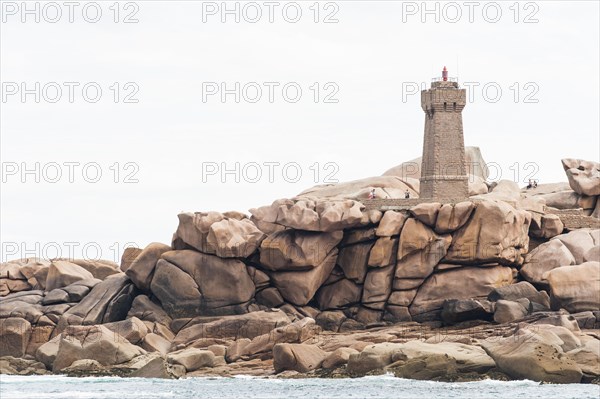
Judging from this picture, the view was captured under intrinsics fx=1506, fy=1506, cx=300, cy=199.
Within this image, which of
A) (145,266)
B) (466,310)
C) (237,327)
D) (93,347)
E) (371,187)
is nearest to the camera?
(93,347)

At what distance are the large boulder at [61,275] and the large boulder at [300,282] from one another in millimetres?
11007

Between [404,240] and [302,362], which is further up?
[404,240]

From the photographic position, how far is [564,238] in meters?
80.2

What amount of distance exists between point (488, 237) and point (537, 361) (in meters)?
15.1

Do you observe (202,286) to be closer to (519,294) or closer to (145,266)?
(145,266)

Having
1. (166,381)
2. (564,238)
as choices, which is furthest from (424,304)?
(166,381)

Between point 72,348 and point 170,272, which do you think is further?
point 170,272

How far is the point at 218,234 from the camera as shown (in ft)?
250


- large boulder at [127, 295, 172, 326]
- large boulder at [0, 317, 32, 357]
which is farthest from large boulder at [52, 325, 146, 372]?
large boulder at [127, 295, 172, 326]

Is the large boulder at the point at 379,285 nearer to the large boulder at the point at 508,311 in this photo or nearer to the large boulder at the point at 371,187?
the large boulder at the point at 508,311

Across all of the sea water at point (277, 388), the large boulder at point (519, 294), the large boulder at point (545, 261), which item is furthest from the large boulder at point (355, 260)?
the sea water at point (277, 388)

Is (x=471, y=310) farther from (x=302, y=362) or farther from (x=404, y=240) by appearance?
(x=302, y=362)

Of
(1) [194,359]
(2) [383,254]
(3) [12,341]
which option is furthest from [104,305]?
(2) [383,254]

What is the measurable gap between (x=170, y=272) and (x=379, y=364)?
52.2 ft
